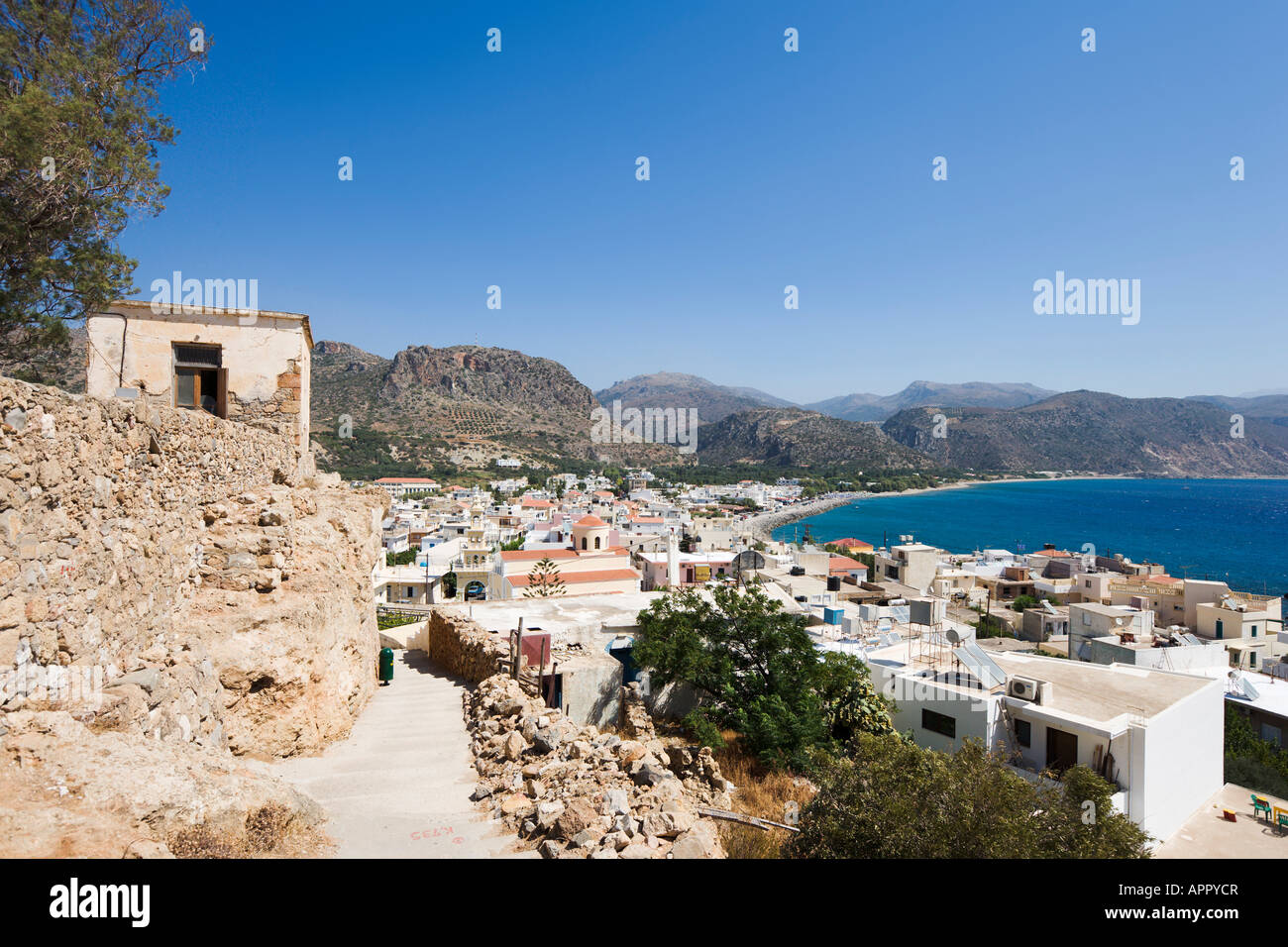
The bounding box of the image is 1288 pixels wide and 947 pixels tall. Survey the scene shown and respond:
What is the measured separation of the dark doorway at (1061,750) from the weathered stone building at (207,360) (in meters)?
15.8

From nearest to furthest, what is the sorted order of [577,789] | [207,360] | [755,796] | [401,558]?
[577,789], [207,360], [755,796], [401,558]

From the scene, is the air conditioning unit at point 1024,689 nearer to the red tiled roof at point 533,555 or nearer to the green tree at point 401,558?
the red tiled roof at point 533,555

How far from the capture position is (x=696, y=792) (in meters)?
8.72

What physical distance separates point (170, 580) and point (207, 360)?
5487 millimetres

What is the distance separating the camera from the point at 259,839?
4.24 meters

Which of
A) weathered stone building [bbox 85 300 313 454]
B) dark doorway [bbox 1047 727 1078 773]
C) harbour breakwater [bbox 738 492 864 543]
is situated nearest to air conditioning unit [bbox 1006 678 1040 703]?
dark doorway [bbox 1047 727 1078 773]

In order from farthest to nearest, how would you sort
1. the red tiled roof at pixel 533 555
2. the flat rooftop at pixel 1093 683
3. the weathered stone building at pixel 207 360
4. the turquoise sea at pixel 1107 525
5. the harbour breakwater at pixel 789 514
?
the harbour breakwater at pixel 789 514, the turquoise sea at pixel 1107 525, the red tiled roof at pixel 533 555, the flat rooftop at pixel 1093 683, the weathered stone building at pixel 207 360

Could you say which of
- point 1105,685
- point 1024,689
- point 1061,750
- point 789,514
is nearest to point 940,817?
point 1061,750

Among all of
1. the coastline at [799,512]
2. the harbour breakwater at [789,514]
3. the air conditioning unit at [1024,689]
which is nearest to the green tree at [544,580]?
the air conditioning unit at [1024,689]

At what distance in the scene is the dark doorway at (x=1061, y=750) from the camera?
1393 centimetres

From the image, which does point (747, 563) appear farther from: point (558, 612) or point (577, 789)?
point (577, 789)

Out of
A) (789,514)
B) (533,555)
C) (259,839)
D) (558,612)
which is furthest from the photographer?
(789,514)
